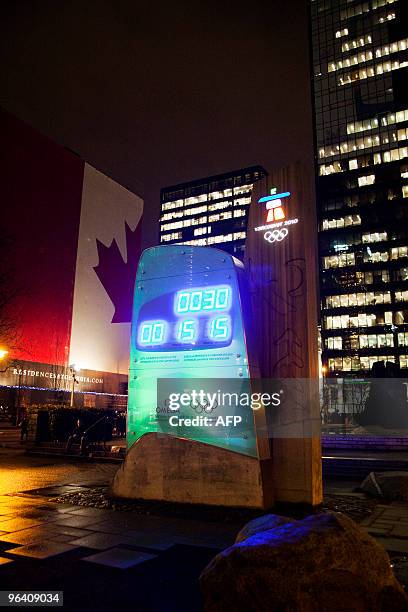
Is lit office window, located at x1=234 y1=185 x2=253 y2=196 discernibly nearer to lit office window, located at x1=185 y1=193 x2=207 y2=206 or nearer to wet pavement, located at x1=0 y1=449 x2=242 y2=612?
lit office window, located at x1=185 y1=193 x2=207 y2=206

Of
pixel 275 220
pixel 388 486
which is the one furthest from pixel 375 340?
pixel 275 220

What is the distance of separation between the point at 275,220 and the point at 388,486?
5.96 metres

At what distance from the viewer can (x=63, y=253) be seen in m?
47.2

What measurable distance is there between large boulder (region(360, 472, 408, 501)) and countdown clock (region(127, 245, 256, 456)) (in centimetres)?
327

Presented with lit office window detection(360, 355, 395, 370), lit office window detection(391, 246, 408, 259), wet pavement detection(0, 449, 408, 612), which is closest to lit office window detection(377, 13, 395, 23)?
lit office window detection(391, 246, 408, 259)

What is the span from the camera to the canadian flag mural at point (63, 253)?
4275 cm

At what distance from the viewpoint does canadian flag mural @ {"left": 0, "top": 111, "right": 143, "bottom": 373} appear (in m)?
42.8

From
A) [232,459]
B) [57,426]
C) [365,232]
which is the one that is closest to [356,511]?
[232,459]

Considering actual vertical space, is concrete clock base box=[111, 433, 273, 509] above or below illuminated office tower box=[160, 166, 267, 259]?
below

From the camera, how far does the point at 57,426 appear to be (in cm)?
2153

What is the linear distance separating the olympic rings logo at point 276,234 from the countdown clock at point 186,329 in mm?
994

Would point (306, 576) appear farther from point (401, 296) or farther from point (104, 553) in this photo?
point (401, 296)

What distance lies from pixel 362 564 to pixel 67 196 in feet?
159

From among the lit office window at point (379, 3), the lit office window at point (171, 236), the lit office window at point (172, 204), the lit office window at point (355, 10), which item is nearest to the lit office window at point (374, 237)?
the lit office window at point (355, 10)
